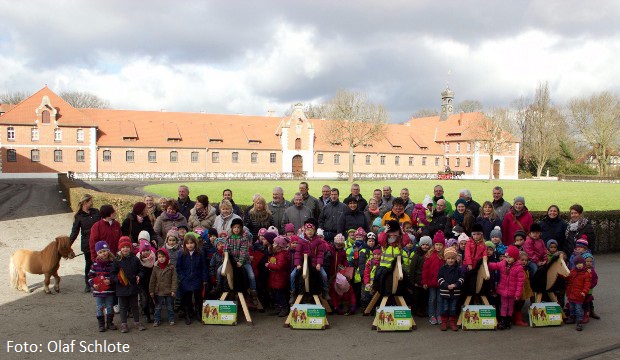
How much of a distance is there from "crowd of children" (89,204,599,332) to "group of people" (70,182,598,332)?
0.02m

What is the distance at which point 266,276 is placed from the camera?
7.66 meters

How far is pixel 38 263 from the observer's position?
8461 millimetres

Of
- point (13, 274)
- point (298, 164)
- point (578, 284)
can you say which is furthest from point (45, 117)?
point (578, 284)

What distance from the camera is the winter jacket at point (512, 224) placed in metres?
8.61

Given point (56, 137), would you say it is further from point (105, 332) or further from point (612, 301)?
point (612, 301)

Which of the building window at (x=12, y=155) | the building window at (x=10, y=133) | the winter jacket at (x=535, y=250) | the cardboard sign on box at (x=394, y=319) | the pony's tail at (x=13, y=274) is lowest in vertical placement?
the cardboard sign on box at (x=394, y=319)

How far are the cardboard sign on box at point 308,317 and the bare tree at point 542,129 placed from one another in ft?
220

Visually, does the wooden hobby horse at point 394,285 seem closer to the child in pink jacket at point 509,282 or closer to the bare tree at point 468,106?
the child in pink jacket at point 509,282

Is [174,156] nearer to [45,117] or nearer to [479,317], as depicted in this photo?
[45,117]

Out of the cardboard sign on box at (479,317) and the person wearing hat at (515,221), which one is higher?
the person wearing hat at (515,221)

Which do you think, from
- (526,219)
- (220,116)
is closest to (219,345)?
(526,219)

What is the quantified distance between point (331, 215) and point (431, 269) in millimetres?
2550

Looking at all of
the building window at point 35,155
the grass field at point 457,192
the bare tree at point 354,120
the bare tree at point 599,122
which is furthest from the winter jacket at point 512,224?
the bare tree at point 599,122

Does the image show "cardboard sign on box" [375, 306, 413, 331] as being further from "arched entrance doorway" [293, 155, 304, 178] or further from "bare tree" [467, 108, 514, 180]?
"arched entrance doorway" [293, 155, 304, 178]
